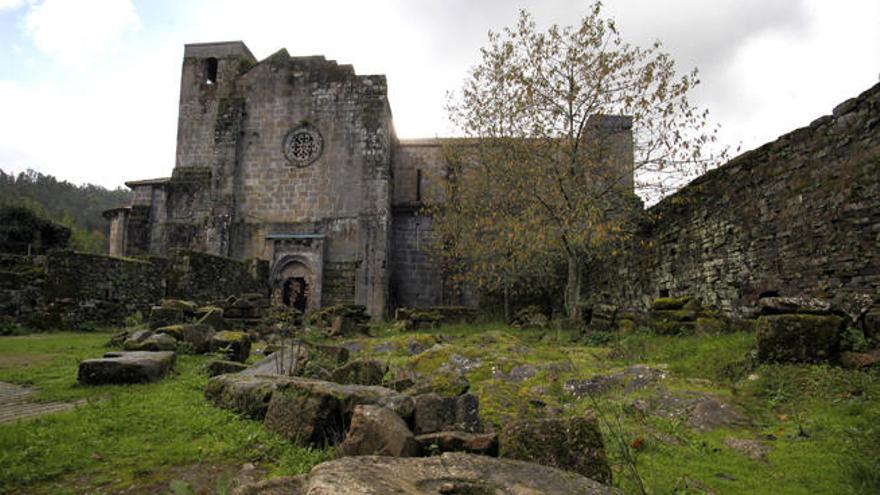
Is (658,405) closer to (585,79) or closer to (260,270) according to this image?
(585,79)

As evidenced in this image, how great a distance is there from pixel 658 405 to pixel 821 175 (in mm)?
4336

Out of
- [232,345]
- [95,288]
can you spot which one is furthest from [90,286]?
[232,345]

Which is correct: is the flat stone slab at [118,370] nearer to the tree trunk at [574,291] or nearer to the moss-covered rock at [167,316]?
the moss-covered rock at [167,316]

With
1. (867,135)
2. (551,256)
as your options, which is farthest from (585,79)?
(867,135)

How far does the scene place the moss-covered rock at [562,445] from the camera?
2.76 metres

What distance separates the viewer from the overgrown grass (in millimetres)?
2758

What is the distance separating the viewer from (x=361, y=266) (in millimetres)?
21453

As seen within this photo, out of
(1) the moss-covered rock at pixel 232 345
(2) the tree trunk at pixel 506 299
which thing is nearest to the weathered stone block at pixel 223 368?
(1) the moss-covered rock at pixel 232 345

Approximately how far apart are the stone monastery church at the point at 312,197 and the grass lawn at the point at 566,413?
49.3ft

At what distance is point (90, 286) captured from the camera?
39.1ft

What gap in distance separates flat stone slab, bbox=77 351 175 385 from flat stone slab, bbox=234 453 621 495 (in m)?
4.02

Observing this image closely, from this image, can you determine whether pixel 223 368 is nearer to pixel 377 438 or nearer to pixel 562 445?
pixel 377 438

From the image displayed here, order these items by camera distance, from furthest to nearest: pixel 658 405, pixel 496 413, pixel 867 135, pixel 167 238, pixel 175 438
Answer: pixel 167 238 → pixel 867 135 → pixel 658 405 → pixel 496 413 → pixel 175 438

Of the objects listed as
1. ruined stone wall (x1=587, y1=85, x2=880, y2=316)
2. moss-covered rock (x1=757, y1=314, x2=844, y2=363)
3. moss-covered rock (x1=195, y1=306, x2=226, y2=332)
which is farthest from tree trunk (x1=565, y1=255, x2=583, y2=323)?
moss-covered rock (x1=195, y1=306, x2=226, y2=332)
